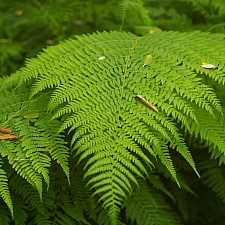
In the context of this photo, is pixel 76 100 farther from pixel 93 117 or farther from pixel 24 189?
Result: pixel 24 189

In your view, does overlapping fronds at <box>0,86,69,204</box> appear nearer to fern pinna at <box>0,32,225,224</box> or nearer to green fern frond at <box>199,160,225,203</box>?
fern pinna at <box>0,32,225,224</box>

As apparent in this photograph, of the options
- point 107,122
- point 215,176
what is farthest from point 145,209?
point 107,122

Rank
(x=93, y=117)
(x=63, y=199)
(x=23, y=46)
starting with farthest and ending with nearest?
(x=23, y=46) → (x=63, y=199) → (x=93, y=117)

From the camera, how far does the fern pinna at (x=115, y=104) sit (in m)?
1.43

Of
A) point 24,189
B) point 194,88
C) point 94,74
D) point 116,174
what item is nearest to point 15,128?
point 24,189

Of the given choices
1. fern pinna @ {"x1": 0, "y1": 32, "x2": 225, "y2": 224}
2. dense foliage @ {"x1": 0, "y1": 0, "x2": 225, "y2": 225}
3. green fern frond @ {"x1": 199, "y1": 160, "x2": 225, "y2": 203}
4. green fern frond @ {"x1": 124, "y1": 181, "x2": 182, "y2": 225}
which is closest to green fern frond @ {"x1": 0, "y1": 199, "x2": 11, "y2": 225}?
dense foliage @ {"x1": 0, "y1": 0, "x2": 225, "y2": 225}

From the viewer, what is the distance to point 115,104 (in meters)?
1.55

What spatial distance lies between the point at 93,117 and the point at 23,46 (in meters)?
2.02

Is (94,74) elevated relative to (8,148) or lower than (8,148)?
elevated

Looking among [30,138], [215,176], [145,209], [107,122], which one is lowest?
[145,209]

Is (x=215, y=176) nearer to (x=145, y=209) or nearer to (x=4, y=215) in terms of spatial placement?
(x=145, y=209)

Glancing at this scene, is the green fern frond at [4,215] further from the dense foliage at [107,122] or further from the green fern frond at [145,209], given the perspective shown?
the green fern frond at [145,209]


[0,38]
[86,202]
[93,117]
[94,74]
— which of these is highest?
[94,74]

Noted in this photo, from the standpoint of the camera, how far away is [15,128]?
5.53 feet
